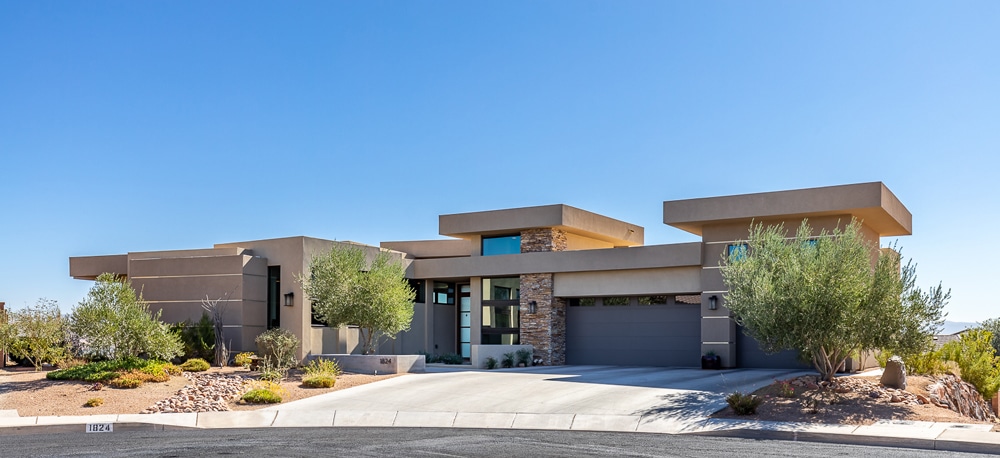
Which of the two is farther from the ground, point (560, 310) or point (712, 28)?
point (712, 28)

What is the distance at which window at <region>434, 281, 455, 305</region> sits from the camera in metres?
30.6

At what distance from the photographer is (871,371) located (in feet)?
76.7

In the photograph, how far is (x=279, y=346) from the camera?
74.6ft

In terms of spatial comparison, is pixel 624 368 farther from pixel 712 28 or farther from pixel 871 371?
pixel 712 28

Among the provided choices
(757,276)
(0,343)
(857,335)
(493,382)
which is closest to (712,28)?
(757,276)

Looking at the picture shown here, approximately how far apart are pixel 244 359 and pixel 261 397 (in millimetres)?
6396

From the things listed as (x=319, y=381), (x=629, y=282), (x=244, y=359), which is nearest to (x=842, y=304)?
(x=629, y=282)

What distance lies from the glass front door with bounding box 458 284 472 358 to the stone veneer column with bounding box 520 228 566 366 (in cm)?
377

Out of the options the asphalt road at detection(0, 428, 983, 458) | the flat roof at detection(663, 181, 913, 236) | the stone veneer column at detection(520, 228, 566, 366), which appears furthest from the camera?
the stone veneer column at detection(520, 228, 566, 366)

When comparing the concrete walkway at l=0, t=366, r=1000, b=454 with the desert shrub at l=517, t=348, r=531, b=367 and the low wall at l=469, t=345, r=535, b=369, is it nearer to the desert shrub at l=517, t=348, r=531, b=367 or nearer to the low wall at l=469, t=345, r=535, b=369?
the low wall at l=469, t=345, r=535, b=369

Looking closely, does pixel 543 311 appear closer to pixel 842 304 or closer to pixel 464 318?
pixel 464 318

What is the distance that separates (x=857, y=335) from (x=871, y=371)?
7.94m

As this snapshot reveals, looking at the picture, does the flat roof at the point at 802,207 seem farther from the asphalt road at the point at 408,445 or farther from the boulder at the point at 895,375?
the asphalt road at the point at 408,445

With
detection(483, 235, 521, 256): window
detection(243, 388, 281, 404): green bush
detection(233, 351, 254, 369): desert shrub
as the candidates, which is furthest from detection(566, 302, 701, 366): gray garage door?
detection(243, 388, 281, 404): green bush
